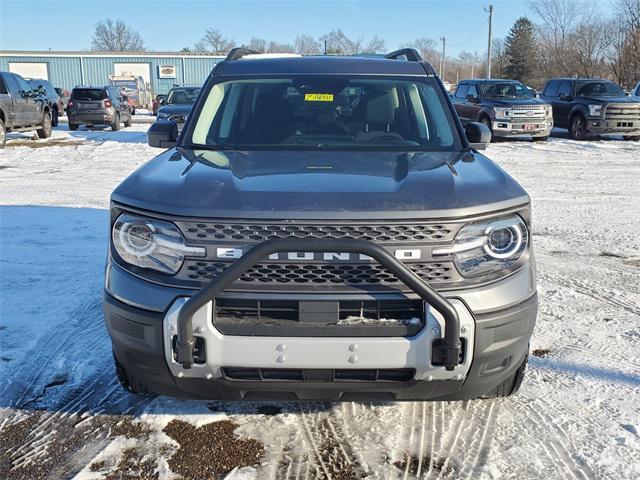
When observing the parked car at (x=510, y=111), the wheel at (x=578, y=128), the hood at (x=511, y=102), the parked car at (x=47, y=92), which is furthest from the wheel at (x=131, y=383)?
the parked car at (x=47, y=92)

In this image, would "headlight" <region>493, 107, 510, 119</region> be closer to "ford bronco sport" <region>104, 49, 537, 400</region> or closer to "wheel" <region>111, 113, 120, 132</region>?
"wheel" <region>111, 113, 120, 132</region>

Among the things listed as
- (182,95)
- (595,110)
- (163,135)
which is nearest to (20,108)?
(182,95)

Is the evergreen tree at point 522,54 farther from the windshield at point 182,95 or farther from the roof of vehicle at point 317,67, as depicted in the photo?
the roof of vehicle at point 317,67

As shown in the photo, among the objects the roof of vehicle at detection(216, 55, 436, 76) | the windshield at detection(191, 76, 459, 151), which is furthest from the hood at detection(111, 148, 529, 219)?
the roof of vehicle at detection(216, 55, 436, 76)

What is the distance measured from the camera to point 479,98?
57.4 feet

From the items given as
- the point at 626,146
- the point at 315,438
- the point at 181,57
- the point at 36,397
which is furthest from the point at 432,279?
the point at 181,57

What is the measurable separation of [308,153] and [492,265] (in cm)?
127

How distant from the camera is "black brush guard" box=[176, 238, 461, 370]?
2295mm

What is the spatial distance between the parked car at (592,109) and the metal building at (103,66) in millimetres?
40166

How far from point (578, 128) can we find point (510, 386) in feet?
54.7

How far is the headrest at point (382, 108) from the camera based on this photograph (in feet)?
13.0

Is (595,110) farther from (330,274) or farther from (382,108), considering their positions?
(330,274)

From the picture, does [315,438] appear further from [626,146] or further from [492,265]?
[626,146]

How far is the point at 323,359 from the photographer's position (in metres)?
2.41
